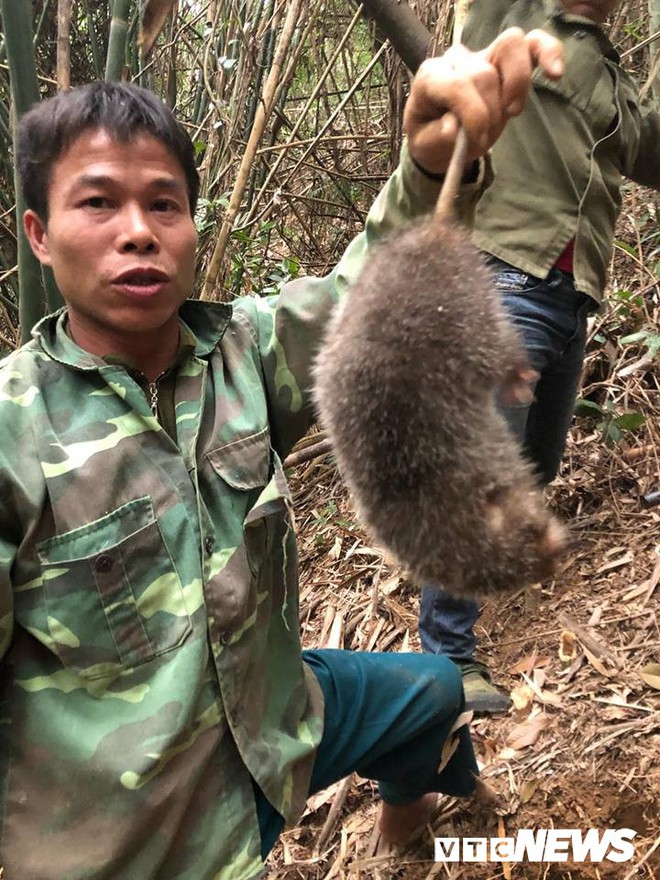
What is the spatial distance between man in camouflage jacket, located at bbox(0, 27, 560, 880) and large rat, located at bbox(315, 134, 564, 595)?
0.80 feet

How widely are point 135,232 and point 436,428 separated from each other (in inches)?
24.8

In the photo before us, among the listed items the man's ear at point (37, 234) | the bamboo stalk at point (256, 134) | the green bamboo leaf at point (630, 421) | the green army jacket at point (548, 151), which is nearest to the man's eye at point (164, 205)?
the man's ear at point (37, 234)

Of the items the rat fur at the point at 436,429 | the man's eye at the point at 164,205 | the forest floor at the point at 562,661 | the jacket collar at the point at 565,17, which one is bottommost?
the forest floor at the point at 562,661

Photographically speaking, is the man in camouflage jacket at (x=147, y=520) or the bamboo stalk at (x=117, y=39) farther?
the bamboo stalk at (x=117, y=39)

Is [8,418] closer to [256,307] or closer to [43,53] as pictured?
[256,307]

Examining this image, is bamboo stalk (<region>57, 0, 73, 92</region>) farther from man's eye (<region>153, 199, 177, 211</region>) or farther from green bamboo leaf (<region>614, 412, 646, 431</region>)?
green bamboo leaf (<region>614, 412, 646, 431</region>)

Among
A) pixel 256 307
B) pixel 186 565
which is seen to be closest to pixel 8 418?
pixel 186 565

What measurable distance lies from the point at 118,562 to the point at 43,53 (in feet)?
9.67

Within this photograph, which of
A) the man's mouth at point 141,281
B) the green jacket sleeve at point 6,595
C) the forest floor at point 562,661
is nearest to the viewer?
the green jacket sleeve at point 6,595

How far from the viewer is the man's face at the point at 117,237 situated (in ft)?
3.89

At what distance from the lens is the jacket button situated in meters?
1.13

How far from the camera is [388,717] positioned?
1.49 metres

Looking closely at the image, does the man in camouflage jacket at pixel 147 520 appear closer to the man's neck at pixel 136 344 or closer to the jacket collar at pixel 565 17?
the man's neck at pixel 136 344

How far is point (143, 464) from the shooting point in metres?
1.19
